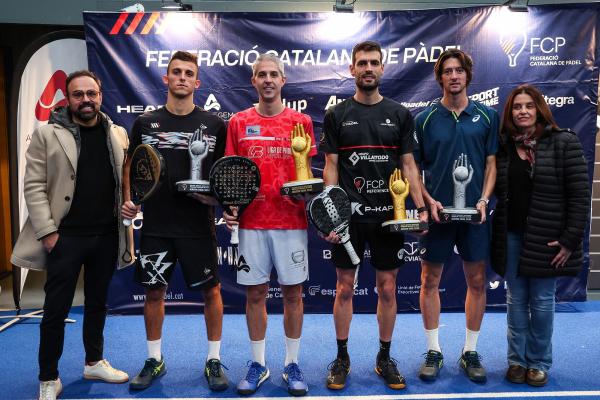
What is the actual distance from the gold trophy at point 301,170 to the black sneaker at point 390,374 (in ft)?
4.10

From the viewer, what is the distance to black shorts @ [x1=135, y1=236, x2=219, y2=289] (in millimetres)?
3018

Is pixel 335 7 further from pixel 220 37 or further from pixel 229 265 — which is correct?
pixel 229 265

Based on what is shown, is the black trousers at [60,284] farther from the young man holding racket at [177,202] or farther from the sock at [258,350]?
the sock at [258,350]

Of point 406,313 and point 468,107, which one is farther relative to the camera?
point 406,313

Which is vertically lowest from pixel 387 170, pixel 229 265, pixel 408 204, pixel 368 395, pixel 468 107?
pixel 368 395

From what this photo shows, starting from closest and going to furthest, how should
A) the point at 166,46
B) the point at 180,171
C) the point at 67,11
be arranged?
the point at 180,171, the point at 166,46, the point at 67,11

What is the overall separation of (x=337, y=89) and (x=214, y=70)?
3.74ft

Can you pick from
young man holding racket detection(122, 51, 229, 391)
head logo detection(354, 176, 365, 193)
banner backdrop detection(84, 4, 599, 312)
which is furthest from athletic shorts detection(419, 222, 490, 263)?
banner backdrop detection(84, 4, 599, 312)

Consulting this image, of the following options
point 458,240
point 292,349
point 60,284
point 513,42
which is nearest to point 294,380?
point 292,349

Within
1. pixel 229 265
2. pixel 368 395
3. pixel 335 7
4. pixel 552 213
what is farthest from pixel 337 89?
pixel 368 395

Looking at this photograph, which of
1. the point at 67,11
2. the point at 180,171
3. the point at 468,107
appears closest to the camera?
the point at 180,171

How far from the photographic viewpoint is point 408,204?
4809 millimetres

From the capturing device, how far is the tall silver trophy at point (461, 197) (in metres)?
3.04

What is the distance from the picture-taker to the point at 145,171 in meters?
2.83
